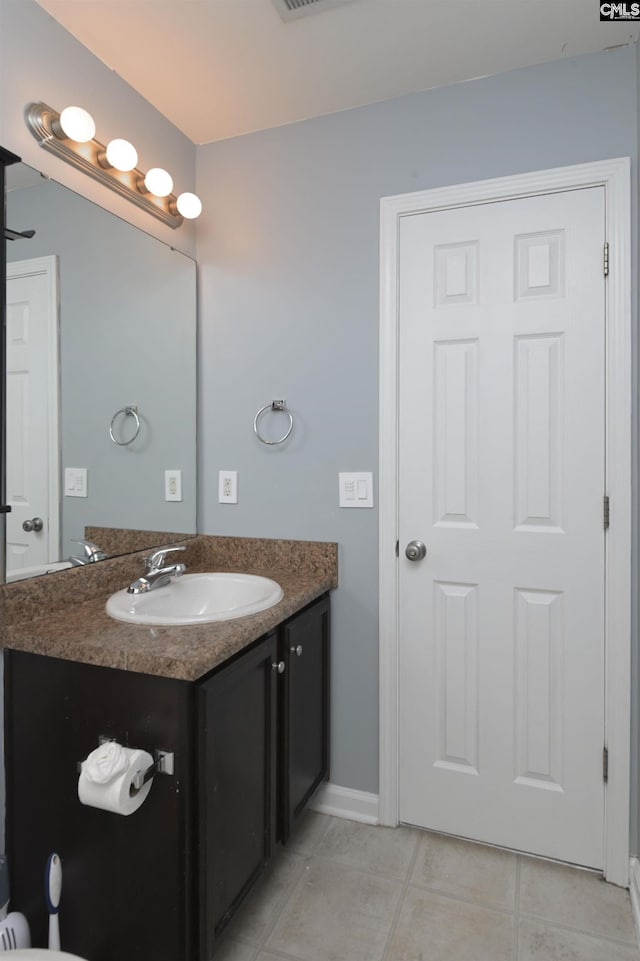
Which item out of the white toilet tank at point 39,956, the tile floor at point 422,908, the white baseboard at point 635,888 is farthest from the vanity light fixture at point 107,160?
the white baseboard at point 635,888

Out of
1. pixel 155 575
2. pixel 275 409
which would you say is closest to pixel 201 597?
pixel 155 575

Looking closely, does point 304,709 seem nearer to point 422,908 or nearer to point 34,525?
point 422,908

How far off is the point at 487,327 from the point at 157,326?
1151 millimetres

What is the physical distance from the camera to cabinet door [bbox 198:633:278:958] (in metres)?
1.13

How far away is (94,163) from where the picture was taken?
1.54 m

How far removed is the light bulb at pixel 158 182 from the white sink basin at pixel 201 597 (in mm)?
1296

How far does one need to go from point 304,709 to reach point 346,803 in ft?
1.60

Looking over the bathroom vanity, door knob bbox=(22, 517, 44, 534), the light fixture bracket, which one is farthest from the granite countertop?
the light fixture bracket

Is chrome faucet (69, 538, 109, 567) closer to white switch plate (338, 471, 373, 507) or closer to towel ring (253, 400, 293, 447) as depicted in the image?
towel ring (253, 400, 293, 447)

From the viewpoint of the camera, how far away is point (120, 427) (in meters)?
1.71

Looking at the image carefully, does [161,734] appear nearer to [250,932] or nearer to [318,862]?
[250,932]

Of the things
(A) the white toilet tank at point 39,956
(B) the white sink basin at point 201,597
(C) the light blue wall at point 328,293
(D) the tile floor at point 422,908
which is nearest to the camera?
(A) the white toilet tank at point 39,956

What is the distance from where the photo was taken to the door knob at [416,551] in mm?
1724

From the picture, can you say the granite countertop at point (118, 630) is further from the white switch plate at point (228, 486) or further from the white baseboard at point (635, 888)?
the white baseboard at point (635, 888)
